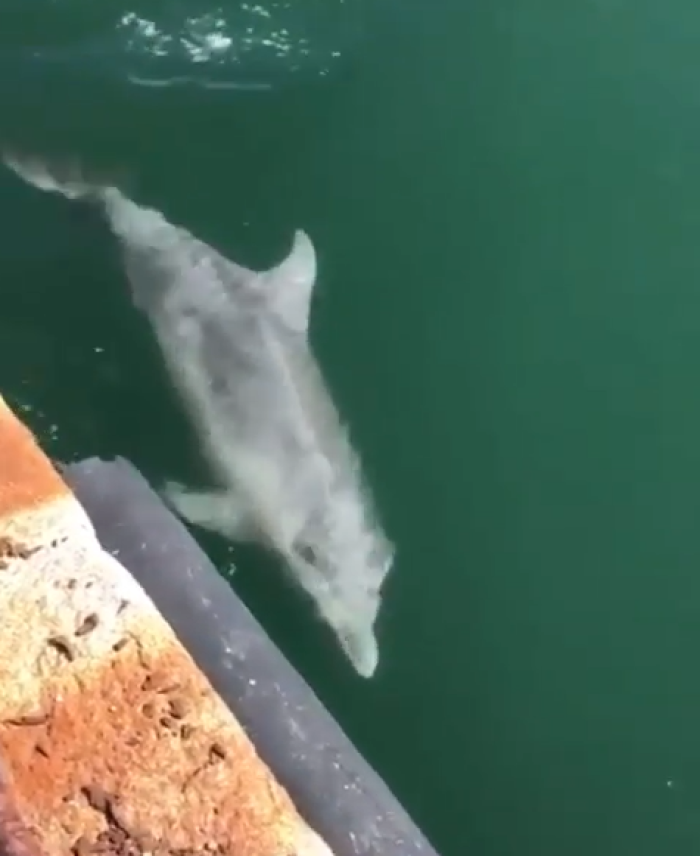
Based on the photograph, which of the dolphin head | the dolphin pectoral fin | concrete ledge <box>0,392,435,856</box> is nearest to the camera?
concrete ledge <box>0,392,435,856</box>

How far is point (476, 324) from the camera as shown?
6.05m

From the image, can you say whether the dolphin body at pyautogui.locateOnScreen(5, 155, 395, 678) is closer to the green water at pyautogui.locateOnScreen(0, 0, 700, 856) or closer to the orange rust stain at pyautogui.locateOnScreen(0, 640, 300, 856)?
the green water at pyautogui.locateOnScreen(0, 0, 700, 856)

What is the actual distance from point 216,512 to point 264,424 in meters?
0.38

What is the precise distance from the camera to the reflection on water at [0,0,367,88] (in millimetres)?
6516

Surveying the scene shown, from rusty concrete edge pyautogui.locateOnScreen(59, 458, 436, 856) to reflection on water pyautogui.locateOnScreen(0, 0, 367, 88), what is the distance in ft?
10.4

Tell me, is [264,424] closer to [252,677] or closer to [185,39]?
[252,677]

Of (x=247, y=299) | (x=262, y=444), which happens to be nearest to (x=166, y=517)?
(x=262, y=444)

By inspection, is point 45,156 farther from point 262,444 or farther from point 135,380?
point 262,444

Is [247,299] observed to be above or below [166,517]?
below

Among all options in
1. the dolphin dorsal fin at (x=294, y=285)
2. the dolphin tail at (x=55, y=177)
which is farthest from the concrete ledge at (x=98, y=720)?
the dolphin tail at (x=55, y=177)

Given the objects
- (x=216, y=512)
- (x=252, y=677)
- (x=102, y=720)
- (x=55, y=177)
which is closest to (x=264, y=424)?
(x=216, y=512)

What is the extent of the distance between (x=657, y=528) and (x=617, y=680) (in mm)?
676

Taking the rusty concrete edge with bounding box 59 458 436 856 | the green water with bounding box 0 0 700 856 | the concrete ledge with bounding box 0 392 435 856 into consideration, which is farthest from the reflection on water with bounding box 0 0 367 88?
the concrete ledge with bounding box 0 392 435 856

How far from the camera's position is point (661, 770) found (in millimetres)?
5078
